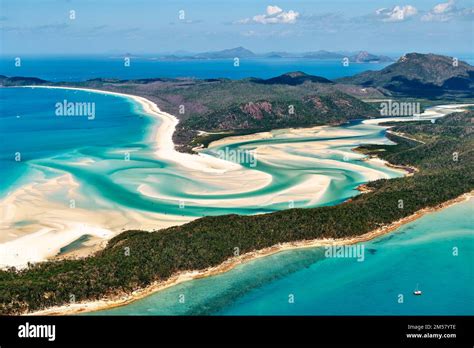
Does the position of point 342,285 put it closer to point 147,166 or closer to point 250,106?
point 147,166

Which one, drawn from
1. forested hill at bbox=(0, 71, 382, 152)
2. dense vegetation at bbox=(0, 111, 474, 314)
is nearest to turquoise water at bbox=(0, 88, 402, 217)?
dense vegetation at bbox=(0, 111, 474, 314)

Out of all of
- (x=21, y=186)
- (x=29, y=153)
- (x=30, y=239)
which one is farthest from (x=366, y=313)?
(x=29, y=153)

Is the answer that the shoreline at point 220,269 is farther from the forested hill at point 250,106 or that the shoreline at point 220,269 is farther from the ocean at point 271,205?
the forested hill at point 250,106

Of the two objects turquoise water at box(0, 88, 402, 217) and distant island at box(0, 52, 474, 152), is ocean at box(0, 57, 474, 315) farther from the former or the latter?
distant island at box(0, 52, 474, 152)

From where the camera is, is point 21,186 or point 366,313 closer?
point 366,313

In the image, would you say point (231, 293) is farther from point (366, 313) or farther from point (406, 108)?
point (406, 108)

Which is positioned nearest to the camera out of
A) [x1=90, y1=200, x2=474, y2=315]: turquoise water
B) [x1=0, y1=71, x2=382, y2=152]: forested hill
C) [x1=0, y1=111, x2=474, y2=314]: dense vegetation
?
[x1=90, y1=200, x2=474, y2=315]: turquoise water

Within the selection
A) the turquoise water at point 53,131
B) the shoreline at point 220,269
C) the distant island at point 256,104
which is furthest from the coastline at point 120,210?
the distant island at point 256,104
